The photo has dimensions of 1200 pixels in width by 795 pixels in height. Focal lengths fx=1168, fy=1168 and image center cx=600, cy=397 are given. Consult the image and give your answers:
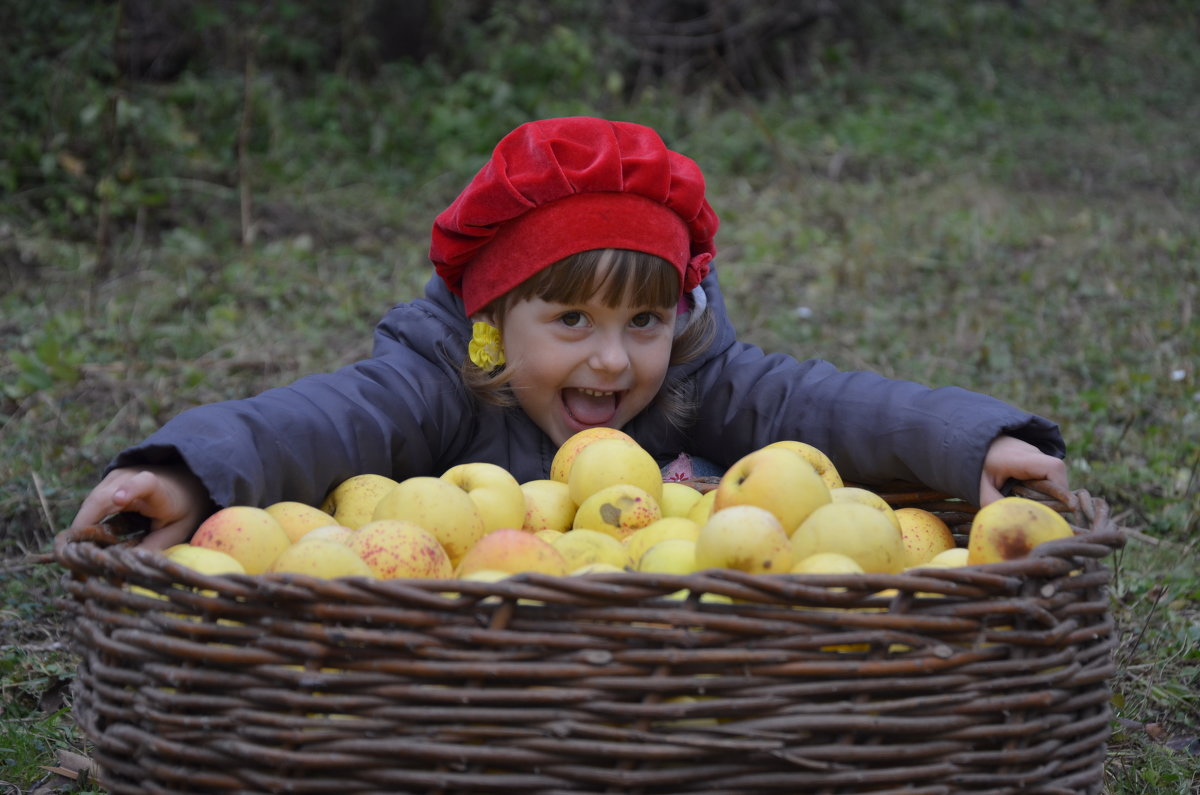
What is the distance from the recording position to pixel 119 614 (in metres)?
1.55

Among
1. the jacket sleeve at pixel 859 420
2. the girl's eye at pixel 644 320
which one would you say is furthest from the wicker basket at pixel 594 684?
the girl's eye at pixel 644 320

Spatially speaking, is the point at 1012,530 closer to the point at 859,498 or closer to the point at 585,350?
the point at 859,498

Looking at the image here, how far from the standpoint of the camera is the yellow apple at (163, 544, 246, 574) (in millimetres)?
1670

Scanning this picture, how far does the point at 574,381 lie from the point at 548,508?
1.30 ft

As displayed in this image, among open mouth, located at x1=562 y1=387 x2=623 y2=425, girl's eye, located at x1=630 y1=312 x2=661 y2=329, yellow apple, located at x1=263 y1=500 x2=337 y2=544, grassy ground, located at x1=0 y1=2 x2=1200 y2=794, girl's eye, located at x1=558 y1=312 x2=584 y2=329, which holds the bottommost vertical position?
grassy ground, located at x1=0 y1=2 x2=1200 y2=794

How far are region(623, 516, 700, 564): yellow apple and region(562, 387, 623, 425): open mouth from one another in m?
0.69

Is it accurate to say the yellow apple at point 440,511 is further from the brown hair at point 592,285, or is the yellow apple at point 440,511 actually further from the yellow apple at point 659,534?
the brown hair at point 592,285

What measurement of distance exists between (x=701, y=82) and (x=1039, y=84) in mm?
3846

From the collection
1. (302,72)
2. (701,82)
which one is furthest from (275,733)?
(701,82)

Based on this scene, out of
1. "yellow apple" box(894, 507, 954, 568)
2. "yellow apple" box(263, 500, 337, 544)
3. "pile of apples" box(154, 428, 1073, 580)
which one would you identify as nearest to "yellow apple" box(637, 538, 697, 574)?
"pile of apples" box(154, 428, 1073, 580)

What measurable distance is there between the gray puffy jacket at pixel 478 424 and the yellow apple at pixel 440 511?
0.95 ft

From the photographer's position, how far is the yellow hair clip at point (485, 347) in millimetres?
2652

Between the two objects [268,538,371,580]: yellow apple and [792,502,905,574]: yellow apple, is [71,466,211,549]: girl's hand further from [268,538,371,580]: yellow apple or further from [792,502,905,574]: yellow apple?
[792,502,905,574]: yellow apple

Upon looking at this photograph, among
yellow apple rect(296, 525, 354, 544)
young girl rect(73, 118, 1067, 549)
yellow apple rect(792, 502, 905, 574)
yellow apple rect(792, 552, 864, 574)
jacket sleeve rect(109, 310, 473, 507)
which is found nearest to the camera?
yellow apple rect(792, 552, 864, 574)
